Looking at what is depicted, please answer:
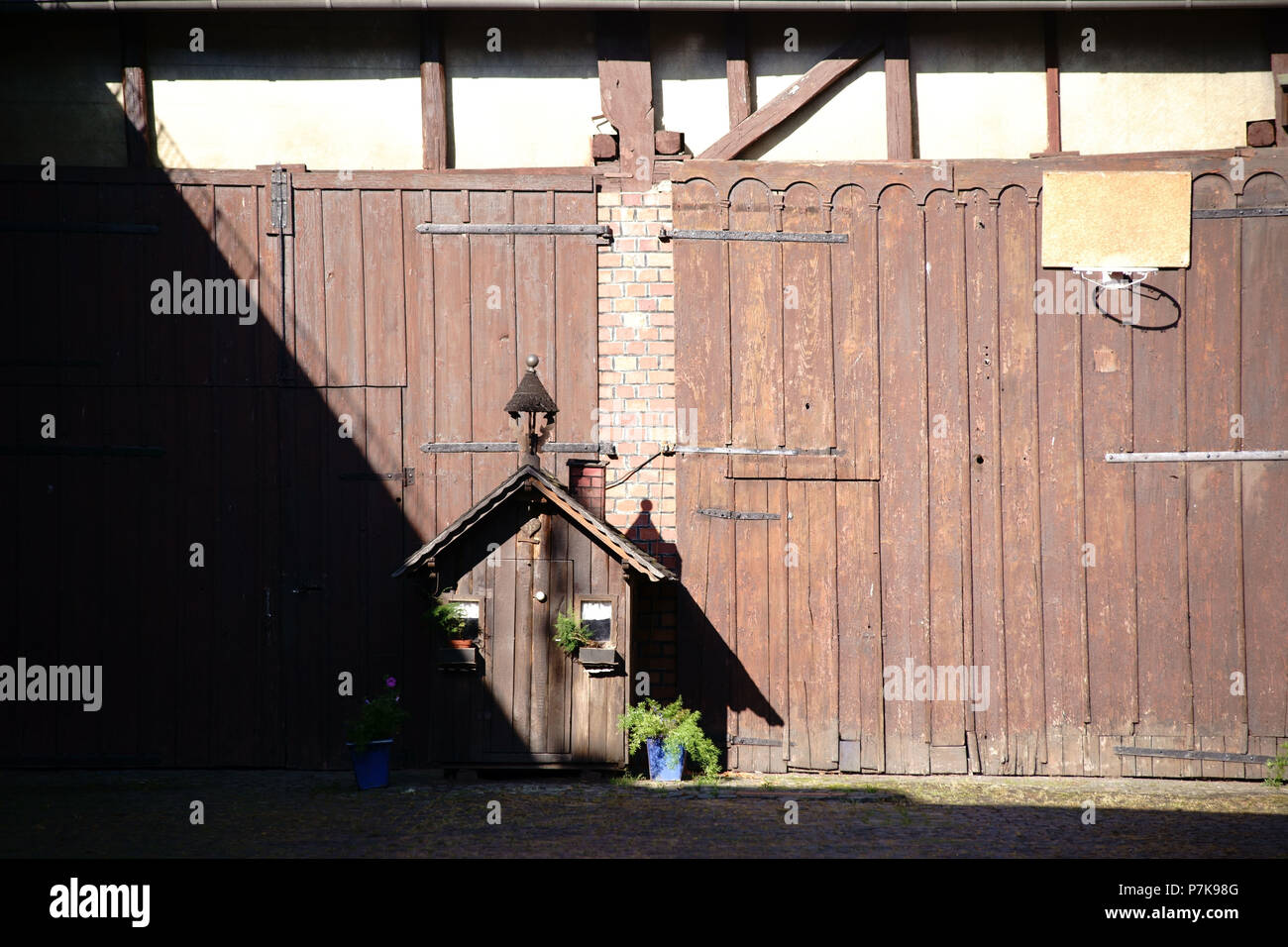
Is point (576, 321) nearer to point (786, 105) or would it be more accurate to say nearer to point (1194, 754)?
point (786, 105)

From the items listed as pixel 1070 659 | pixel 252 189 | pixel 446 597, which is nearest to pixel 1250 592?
pixel 1070 659

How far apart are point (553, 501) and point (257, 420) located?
88.0 inches

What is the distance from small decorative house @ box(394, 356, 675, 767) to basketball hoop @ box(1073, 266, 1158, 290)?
11.6 feet

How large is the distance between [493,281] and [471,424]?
97 centimetres

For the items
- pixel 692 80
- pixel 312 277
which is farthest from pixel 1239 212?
pixel 312 277

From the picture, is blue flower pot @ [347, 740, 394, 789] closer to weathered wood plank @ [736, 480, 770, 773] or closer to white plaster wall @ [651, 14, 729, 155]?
weathered wood plank @ [736, 480, 770, 773]

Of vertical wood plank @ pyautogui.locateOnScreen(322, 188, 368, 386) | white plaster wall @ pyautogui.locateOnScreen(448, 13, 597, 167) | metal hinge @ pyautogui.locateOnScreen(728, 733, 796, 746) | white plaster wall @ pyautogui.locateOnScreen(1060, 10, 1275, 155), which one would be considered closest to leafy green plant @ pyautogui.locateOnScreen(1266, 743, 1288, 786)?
metal hinge @ pyautogui.locateOnScreen(728, 733, 796, 746)

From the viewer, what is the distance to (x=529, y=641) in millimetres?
7801

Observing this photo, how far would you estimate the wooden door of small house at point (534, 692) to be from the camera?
7.79 meters

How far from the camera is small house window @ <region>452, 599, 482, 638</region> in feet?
25.6

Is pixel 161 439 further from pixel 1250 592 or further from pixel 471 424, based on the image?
pixel 1250 592
